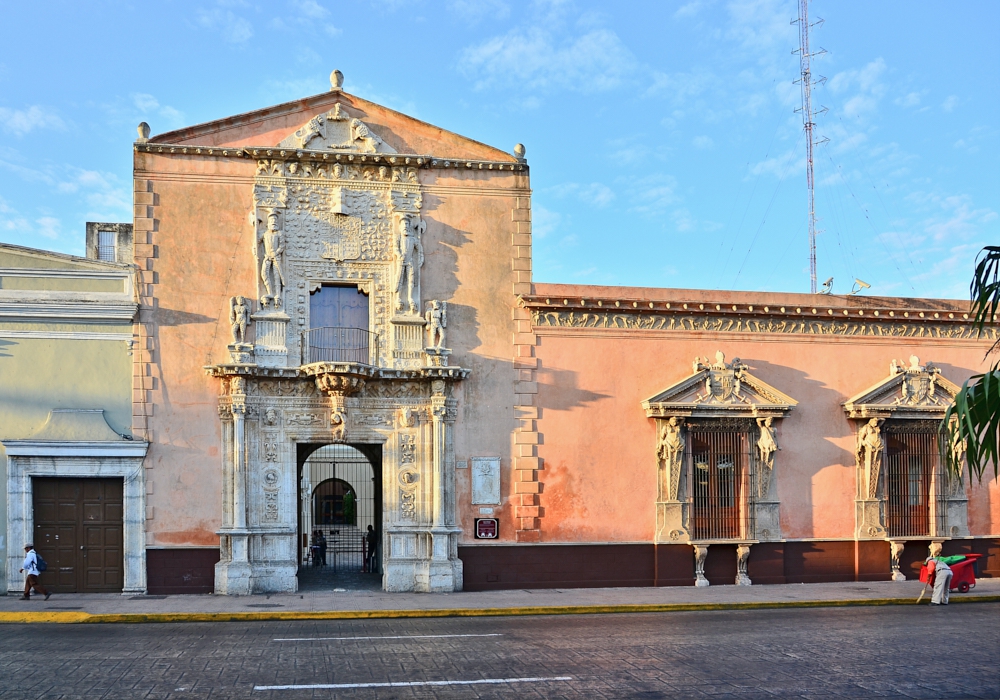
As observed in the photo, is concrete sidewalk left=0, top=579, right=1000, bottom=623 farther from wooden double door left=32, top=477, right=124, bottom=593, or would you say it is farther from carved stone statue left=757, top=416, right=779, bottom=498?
carved stone statue left=757, top=416, right=779, bottom=498

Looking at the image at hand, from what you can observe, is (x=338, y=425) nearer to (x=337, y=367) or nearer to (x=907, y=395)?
(x=337, y=367)

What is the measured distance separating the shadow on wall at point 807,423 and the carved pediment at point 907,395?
41cm

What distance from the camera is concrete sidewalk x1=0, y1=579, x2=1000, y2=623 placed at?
1623cm

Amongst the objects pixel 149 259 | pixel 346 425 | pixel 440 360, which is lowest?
pixel 346 425

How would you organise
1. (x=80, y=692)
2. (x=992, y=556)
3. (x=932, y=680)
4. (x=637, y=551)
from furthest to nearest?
(x=992, y=556)
(x=637, y=551)
(x=932, y=680)
(x=80, y=692)

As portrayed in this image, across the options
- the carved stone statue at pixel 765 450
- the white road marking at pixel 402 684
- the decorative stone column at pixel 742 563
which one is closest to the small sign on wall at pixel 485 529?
the decorative stone column at pixel 742 563

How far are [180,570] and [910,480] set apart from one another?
636 inches

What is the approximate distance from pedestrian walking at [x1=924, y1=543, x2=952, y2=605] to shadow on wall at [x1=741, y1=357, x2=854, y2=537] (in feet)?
10.5

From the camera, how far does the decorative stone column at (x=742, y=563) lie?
20.9 metres

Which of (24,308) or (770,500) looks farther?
(770,500)

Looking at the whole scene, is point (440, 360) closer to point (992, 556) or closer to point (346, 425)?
point (346, 425)

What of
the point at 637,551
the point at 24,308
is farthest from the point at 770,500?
the point at 24,308

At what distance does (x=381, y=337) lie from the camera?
20.0m

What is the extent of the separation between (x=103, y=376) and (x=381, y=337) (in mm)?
5512
